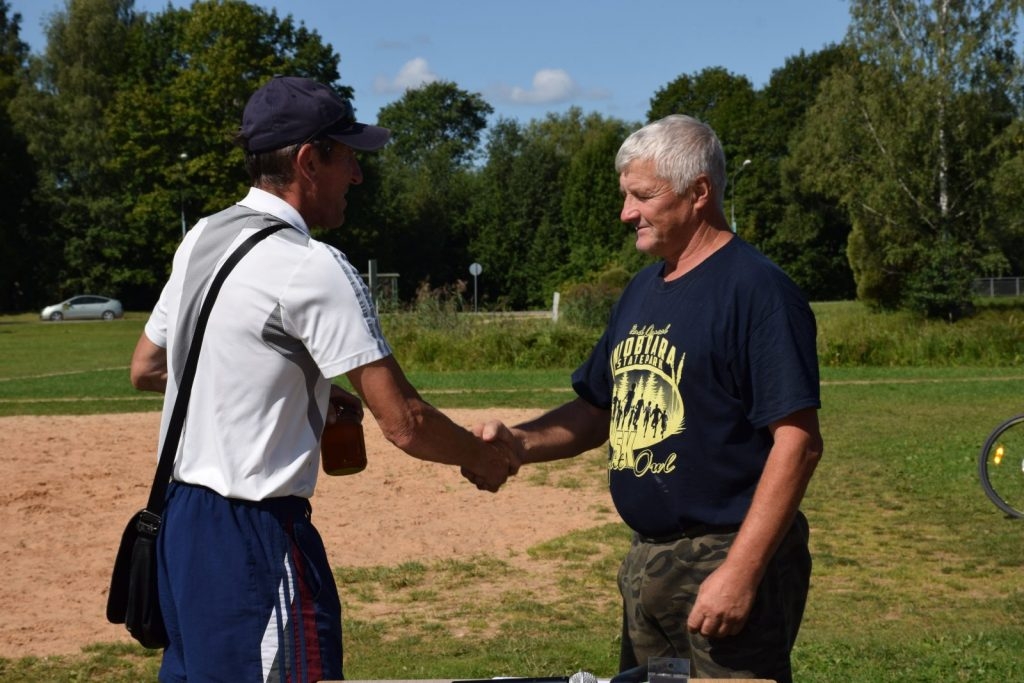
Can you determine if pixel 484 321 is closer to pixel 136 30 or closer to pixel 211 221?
pixel 211 221

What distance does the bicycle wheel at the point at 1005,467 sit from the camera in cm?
986

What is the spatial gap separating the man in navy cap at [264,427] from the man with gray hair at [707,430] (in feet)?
2.20

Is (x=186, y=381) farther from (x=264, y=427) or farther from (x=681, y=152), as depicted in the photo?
(x=681, y=152)

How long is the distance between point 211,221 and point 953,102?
4150 centimetres

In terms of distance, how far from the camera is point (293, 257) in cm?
281

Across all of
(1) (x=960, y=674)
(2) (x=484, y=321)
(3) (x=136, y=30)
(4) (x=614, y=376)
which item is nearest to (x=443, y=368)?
(2) (x=484, y=321)

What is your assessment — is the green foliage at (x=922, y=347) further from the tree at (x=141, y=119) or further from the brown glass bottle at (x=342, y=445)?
the tree at (x=141, y=119)

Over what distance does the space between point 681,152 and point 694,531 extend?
3.18ft

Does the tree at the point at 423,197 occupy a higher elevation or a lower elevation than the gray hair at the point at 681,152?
higher

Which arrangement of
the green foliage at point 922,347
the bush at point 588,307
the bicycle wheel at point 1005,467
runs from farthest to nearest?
the bush at point 588,307 < the green foliage at point 922,347 < the bicycle wheel at point 1005,467

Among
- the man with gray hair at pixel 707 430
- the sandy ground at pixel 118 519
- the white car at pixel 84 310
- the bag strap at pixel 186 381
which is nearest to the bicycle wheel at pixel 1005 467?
the sandy ground at pixel 118 519

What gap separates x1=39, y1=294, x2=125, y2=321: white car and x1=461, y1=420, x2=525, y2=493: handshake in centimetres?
5449

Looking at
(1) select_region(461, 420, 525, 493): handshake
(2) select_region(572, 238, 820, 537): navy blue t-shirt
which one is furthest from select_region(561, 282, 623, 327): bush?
(2) select_region(572, 238, 820, 537): navy blue t-shirt

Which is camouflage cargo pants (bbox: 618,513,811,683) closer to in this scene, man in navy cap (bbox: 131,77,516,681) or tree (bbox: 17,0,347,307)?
man in navy cap (bbox: 131,77,516,681)
